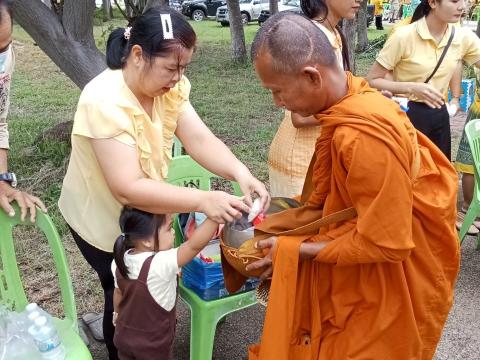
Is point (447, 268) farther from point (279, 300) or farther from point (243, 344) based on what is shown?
point (243, 344)

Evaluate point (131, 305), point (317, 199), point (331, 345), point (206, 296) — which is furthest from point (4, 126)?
point (331, 345)

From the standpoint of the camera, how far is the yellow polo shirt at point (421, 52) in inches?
127

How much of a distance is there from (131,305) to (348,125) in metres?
1.03

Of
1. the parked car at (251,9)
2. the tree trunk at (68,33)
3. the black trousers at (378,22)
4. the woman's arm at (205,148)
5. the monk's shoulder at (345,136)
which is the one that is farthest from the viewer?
the parked car at (251,9)

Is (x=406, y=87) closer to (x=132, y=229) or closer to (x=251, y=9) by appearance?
(x=132, y=229)

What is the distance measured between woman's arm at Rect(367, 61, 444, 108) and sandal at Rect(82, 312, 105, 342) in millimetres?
2052

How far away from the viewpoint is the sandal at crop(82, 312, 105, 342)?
2.78 meters

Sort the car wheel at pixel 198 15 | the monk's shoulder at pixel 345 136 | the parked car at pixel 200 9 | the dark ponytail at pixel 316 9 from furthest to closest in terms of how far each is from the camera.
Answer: the car wheel at pixel 198 15 < the parked car at pixel 200 9 < the dark ponytail at pixel 316 9 < the monk's shoulder at pixel 345 136

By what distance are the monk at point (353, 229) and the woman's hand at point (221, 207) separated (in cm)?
11

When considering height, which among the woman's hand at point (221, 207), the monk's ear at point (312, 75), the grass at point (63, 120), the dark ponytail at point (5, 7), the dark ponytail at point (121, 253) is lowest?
the grass at point (63, 120)

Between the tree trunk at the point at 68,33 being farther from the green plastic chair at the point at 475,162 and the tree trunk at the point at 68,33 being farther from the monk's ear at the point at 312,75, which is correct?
the monk's ear at the point at 312,75

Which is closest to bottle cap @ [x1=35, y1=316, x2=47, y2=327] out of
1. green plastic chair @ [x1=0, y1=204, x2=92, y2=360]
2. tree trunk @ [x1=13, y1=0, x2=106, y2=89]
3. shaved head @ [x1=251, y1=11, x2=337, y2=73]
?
green plastic chair @ [x1=0, y1=204, x2=92, y2=360]

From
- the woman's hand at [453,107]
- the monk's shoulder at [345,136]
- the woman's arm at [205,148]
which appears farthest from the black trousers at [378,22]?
the monk's shoulder at [345,136]

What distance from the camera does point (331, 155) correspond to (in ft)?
5.02
